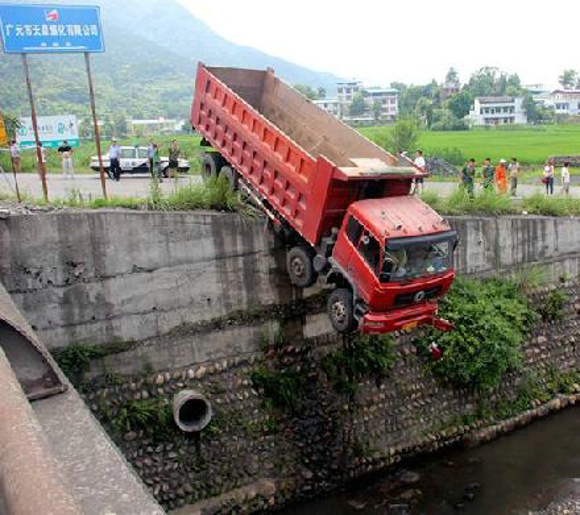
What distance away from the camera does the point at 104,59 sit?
598ft

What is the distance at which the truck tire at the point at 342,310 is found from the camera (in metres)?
9.63

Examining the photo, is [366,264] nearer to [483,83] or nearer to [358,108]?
[358,108]

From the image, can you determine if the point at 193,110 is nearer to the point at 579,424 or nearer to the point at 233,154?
the point at 233,154

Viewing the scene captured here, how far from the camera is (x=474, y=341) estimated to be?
12.8 metres

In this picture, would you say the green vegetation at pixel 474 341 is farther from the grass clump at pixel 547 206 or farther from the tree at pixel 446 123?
the tree at pixel 446 123

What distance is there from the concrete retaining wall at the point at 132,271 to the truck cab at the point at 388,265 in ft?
5.82

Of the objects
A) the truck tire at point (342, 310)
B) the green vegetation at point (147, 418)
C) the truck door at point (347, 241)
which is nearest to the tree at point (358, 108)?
the truck tire at point (342, 310)

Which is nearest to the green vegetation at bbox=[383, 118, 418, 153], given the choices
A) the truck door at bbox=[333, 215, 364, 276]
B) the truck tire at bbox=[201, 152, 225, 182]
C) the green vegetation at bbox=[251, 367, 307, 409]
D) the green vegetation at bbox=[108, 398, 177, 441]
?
the truck tire at bbox=[201, 152, 225, 182]

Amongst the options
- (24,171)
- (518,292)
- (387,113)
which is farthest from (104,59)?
(518,292)

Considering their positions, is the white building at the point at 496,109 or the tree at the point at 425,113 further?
the white building at the point at 496,109

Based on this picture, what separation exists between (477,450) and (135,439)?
700 cm

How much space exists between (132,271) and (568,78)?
16018 centimetres

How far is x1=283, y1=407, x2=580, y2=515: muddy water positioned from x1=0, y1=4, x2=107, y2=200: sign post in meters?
6.99

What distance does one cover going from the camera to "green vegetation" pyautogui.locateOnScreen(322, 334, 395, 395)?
11531 millimetres
